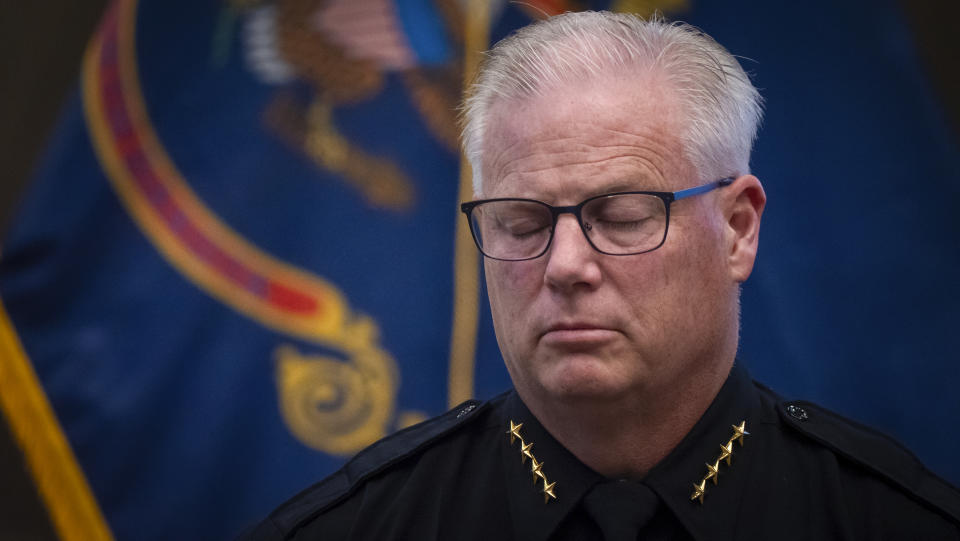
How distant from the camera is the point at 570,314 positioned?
52.1 inches

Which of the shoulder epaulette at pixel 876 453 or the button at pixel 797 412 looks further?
the button at pixel 797 412

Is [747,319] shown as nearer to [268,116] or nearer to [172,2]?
[268,116]

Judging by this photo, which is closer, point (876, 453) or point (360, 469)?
point (876, 453)

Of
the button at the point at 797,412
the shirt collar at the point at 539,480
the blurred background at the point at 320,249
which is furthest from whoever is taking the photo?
the blurred background at the point at 320,249

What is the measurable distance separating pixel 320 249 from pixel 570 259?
1279mm

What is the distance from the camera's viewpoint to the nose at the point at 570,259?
1304 millimetres

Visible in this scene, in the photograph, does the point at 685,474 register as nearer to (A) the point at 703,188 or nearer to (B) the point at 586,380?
(B) the point at 586,380

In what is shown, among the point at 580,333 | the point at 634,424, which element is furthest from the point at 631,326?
the point at 634,424

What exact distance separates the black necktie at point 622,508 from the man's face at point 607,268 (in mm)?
161

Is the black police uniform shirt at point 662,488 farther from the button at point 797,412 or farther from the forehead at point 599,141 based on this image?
the forehead at point 599,141

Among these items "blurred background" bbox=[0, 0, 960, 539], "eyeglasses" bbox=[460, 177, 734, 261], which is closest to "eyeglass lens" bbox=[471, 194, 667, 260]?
"eyeglasses" bbox=[460, 177, 734, 261]

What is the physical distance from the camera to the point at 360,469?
1656mm

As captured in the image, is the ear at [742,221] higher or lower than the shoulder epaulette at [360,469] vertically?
higher

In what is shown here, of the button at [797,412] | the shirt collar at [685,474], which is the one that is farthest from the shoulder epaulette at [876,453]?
the shirt collar at [685,474]
